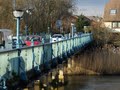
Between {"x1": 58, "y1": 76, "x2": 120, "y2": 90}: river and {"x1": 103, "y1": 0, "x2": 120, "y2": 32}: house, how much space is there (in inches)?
1594

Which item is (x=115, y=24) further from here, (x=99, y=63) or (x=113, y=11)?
(x=99, y=63)

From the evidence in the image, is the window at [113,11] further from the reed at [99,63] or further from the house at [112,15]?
the reed at [99,63]

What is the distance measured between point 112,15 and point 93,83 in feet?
172

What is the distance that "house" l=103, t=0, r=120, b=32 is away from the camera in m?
95.9

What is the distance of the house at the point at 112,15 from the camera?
95.9 metres

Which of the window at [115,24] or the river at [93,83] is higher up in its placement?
the window at [115,24]

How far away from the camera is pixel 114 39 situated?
7794cm

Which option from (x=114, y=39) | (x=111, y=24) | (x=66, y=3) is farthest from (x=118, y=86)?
(x=111, y=24)

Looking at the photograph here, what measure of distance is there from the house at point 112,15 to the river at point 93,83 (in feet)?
133

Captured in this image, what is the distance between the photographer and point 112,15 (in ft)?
324

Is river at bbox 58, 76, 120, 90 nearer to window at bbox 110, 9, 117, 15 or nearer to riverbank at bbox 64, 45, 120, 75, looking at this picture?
riverbank at bbox 64, 45, 120, 75

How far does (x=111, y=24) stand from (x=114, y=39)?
1911 centimetres

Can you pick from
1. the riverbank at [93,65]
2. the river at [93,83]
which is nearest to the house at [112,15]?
the riverbank at [93,65]

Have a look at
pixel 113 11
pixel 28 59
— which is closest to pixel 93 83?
pixel 28 59
